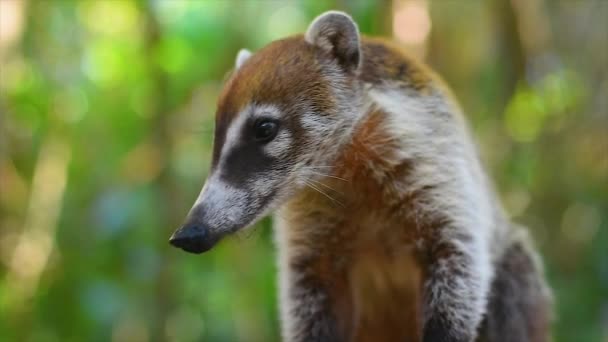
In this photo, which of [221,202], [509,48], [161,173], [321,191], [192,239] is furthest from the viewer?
[509,48]

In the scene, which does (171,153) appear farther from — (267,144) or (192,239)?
(192,239)

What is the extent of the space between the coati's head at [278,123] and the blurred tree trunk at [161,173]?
1.28 meters

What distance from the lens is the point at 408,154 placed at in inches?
74.3

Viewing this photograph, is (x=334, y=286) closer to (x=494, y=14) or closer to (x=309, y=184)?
(x=309, y=184)

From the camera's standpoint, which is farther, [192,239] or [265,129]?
[265,129]

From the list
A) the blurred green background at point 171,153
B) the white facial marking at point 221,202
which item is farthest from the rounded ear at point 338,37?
the blurred green background at point 171,153

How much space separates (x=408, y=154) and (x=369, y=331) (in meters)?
0.57

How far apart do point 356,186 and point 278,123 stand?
1.01 feet

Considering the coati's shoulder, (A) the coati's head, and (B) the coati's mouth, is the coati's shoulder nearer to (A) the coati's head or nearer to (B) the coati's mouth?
(A) the coati's head

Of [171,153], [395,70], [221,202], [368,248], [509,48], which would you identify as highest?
[509,48]

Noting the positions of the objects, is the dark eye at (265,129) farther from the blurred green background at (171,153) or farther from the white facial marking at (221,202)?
the blurred green background at (171,153)

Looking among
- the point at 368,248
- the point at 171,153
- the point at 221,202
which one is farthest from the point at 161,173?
the point at 221,202

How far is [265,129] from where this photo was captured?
1.66m

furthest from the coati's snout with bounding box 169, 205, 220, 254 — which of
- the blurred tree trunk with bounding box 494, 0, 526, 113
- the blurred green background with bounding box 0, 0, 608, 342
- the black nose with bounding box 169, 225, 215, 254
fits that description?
the blurred tree trunk with bounding box 494, 0, 526, 113
